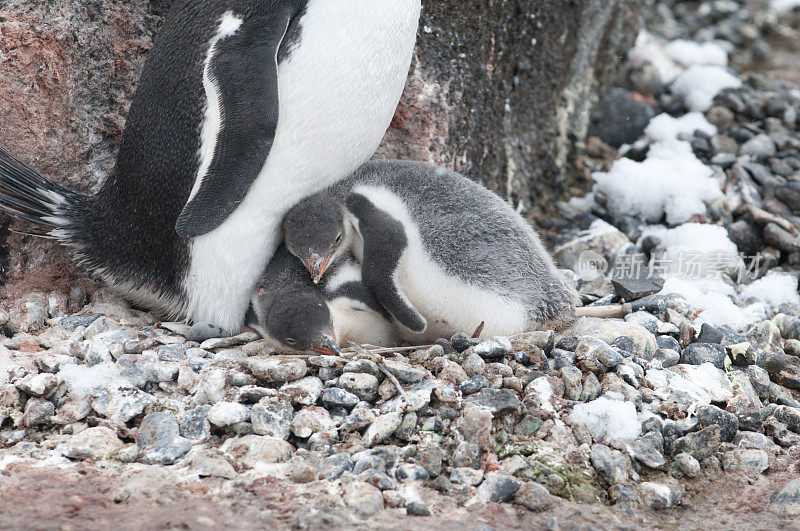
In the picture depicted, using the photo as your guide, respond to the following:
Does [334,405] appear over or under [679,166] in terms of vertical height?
under

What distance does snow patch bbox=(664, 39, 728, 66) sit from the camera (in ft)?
17.8

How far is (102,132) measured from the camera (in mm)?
2859

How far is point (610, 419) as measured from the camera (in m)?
2.07

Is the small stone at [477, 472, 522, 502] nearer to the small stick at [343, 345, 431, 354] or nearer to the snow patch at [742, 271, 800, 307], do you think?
the small stick at [343, 345, 431, 354]

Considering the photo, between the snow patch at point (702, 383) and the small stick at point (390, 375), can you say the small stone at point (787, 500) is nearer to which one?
the snow patch at point (702, 383)

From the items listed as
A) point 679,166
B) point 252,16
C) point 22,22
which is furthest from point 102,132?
point 679,166

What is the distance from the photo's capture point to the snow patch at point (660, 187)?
3.83 metres

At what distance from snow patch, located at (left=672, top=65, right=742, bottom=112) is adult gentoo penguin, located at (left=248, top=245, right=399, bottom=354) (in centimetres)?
297

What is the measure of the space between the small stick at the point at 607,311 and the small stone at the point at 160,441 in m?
1.46

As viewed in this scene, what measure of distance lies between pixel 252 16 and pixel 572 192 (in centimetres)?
235

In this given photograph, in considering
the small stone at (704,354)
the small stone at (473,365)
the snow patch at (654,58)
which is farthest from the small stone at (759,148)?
the small stone at (473,365)

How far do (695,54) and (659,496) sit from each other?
14.3ft

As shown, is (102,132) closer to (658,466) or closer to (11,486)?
(11,486)

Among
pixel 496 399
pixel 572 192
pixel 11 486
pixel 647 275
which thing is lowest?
pixel 11 486
